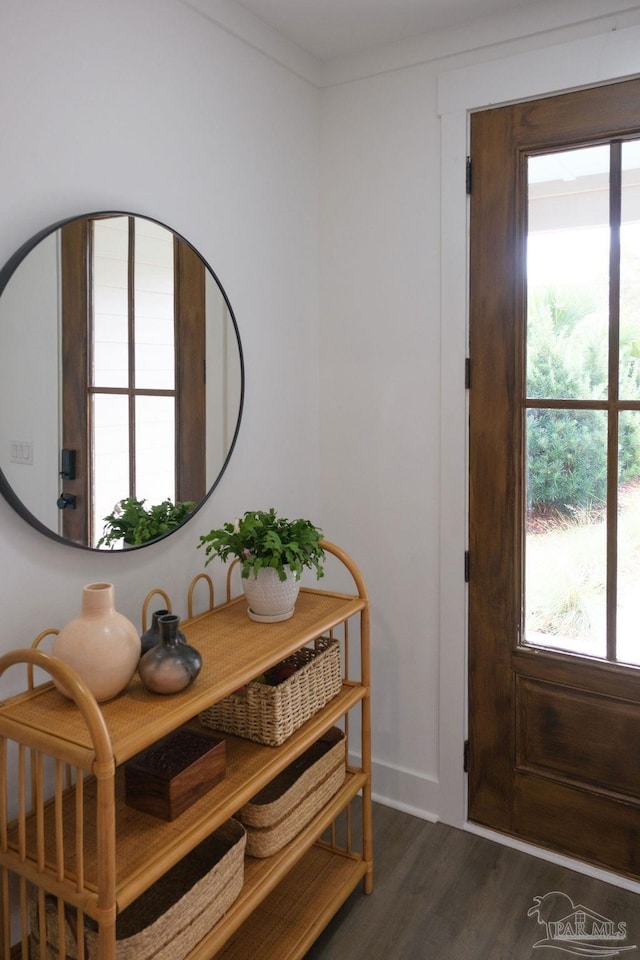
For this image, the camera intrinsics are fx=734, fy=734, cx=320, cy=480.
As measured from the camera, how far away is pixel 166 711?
52.5 inches

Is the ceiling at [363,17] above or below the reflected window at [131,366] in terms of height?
above

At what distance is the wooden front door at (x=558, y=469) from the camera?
199cm

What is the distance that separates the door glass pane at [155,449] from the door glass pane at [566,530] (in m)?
1.03

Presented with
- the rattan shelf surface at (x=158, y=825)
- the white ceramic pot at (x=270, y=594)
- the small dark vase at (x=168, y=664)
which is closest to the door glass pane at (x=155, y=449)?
the white ceramic pot at (x=270, y=594)

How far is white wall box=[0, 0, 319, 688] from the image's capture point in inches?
59.0

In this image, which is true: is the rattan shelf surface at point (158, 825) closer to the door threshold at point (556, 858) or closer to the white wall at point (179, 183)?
the white wall at point (179, 183)

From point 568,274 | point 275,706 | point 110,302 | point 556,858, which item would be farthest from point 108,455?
point 556,858

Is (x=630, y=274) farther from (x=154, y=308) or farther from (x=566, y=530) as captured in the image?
(x=154, y=308)

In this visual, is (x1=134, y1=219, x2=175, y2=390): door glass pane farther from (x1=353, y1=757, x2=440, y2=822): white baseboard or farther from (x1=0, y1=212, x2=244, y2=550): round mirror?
(x1=353, y1=757, x2=440, y2=822): white baseboard

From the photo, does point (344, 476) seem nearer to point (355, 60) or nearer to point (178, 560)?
point (178, 560)

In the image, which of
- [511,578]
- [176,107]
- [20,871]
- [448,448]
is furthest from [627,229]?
[20,871]

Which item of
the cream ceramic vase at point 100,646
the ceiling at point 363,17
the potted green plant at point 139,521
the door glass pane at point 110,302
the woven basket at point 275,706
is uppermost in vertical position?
the ceiling at point 363,17

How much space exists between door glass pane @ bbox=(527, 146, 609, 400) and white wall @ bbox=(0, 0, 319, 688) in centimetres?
76

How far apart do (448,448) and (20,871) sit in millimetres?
1556
